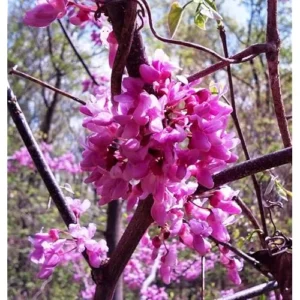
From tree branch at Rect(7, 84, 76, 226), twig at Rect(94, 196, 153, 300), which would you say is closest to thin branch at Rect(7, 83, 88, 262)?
tree branch at Rect(7, 84, 76, 226)

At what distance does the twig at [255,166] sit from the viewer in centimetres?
40

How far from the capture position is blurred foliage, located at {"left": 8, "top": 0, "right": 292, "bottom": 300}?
211 centimetres

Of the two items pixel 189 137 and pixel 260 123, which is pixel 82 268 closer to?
pixel 260 123

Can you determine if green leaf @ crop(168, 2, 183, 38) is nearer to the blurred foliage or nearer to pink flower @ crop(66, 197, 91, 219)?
pink flower @ crop(66, 197, 91, 219)

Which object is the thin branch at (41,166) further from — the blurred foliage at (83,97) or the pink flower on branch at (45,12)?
the blurred foliage at (83,97)

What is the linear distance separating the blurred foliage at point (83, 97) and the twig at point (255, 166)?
3.21 ft

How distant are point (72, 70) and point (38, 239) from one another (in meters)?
3.49

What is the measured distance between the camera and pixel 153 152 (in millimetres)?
381

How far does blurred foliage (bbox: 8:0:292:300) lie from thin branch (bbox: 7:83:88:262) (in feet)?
2.64

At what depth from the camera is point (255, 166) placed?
407 mm

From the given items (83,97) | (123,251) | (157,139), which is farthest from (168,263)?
(83,97)

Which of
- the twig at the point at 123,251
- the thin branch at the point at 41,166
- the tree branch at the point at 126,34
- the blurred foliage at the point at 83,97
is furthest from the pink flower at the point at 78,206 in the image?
the blurred foliage at the point at 83,97

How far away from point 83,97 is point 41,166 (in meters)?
2.67

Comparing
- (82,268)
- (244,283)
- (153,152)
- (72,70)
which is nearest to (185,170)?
(153,152)
